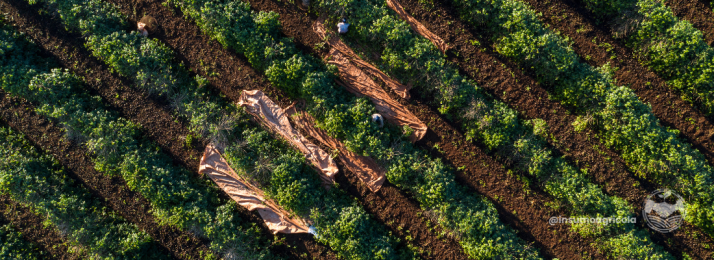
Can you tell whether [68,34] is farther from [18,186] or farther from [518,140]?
[518,140]

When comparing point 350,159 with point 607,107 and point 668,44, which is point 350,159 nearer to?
point 607,107

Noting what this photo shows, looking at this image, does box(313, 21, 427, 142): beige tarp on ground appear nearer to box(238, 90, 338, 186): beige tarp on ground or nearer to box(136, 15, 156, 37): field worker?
box(238, 90, 338, 186): beige tarp on ground

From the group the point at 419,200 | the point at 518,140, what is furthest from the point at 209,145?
the point at 518,140

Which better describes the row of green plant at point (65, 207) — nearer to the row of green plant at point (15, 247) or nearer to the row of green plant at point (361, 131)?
the row of green plant at point (15, 247)

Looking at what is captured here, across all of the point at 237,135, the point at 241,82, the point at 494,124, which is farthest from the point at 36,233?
the point at 494,124

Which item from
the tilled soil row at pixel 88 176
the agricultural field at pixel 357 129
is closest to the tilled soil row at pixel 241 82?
the agricultural field at pixel 357 129

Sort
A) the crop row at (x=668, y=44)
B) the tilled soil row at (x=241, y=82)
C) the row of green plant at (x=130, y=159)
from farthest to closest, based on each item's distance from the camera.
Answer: the tilled soil row at (x=241, y=82)
the row of green plant at (x=130, y=159)
the crop row at (x=668, y=44)
